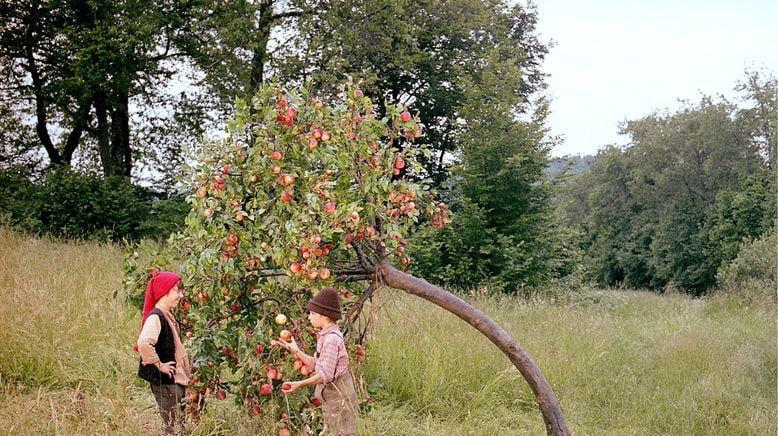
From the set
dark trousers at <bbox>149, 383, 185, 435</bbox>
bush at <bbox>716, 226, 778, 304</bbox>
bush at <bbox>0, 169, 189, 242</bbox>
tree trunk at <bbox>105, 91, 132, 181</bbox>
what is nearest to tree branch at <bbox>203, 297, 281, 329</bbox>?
dark trousers at <bbox>149, 383, 185, 435</bbox>

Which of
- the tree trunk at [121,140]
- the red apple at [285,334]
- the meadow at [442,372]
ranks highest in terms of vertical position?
the tree trunk at [121,140]

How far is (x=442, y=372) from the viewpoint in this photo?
6.52 metres

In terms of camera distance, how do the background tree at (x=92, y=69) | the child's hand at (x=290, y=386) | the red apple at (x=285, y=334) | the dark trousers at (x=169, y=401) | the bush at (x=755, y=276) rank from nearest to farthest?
the child's hand at (x=290, y=386), the red apple at (x=285, y=334), the dark trousers at (x=169, y=401), the bush at (x=755, y=276), the background tree at (x=92, y=69)

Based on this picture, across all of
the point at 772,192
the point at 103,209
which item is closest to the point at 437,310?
the point at 103,209

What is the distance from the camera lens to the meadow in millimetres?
5367

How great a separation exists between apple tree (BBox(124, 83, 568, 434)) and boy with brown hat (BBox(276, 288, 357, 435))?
4.4 inches

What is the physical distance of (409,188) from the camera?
4.11m

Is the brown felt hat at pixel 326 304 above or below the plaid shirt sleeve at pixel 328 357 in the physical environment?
above

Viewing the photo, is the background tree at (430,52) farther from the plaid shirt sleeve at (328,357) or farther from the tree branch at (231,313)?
the plaid shirt sleeve at (328,357)

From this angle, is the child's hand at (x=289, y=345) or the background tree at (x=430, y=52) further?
the background tree at (x=430, y=52)

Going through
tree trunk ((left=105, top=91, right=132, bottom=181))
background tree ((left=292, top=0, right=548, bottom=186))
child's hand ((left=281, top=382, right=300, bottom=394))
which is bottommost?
child's hand ((left=281, top=382, right=300, bottom=394))

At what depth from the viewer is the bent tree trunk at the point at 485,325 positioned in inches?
161

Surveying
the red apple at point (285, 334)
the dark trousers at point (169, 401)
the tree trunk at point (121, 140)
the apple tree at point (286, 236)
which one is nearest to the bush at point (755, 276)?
the apple tree at point (286, 236)

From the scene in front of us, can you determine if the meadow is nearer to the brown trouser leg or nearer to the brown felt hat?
the brown trouser leg
